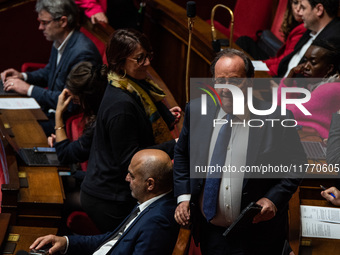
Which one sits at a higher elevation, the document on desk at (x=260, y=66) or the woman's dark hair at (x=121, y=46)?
the woman's dark hair at (x=121, y=46)

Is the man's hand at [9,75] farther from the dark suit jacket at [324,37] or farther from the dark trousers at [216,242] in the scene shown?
the dark trousers at [216,242]

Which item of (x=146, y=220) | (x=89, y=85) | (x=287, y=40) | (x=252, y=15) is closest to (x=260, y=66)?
(x=287, y=40)

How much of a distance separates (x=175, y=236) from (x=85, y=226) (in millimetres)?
1179

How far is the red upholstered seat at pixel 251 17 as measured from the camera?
4703 millimetres

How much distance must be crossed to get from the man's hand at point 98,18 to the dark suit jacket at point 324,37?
1.31 m

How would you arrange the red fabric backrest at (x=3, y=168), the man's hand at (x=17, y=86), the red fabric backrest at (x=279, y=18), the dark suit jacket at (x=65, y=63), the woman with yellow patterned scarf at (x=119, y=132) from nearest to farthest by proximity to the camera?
1. the woman with yellow patterned scarf at (x=119, y=132)
2. the red fabric backrest at (x=3, y=168)
3. the dark suit jacket at (x=65, y=63)
4. the man's hand at (x=17, y=86)
5. the red fabric backrest at (x=279, y=18)

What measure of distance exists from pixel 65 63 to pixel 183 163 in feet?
5.91

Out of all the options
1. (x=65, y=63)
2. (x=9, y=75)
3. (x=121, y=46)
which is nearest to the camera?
(x=121, y=46)

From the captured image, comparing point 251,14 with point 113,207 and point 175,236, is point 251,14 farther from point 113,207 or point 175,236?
point 175,236

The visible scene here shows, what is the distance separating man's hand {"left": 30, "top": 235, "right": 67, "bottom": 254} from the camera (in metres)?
2.34

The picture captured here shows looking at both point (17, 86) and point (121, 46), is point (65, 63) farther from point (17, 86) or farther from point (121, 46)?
point (121, 46)

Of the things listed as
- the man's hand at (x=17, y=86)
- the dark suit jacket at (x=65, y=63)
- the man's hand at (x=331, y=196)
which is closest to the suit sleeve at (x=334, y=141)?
the man's hand at (x=331, y=196)

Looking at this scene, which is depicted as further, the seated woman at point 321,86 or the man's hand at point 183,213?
the seated woman at point 321,86

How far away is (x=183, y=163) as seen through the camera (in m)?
2.12
